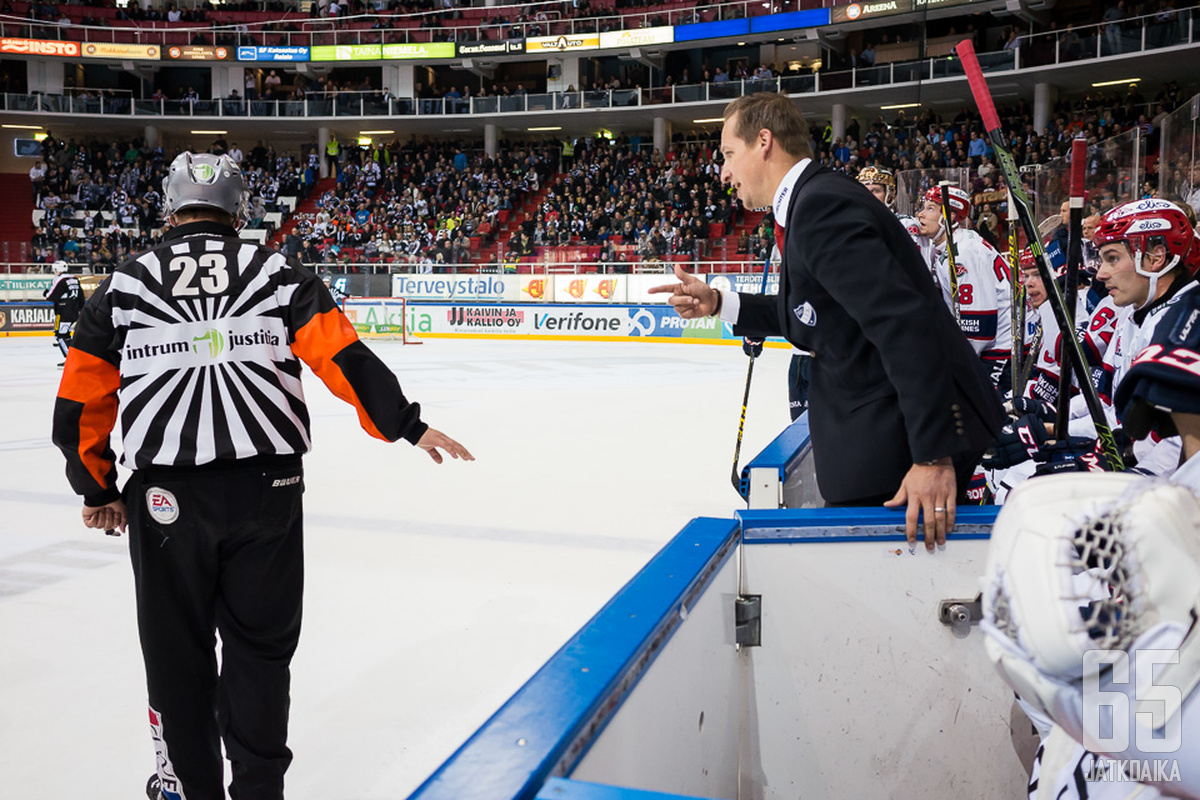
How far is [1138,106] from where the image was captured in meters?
21.2

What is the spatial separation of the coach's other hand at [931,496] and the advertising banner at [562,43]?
3020 cm

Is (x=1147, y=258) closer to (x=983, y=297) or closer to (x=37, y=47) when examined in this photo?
(x=983, y=297)

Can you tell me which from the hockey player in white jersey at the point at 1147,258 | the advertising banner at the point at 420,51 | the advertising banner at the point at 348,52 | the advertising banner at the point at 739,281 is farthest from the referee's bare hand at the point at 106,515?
the advertising banner at the point at 348,52

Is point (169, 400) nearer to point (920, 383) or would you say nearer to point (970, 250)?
point (920, 383)

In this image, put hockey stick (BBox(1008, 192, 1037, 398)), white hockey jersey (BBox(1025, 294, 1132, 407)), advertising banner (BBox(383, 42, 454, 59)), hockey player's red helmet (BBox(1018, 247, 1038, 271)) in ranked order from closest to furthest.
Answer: white hockey jersey (BBox(1025, 294, 1132, 407))
hockey stick (BBox(1008, 192, 1037, 398))
hockey player's red helmet (BBox(1018, 247, 1038, 271))
advertising banner (BBox(383, 42, 454, 59))

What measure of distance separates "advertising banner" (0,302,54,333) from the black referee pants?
65.4 ft

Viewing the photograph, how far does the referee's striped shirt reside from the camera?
1.95m

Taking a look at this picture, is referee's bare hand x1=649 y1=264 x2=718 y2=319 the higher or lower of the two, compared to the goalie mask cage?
higher

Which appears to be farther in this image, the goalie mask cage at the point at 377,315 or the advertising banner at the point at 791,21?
the advertising banner at the point at 791,21

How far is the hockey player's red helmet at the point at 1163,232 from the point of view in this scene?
94.1 inches

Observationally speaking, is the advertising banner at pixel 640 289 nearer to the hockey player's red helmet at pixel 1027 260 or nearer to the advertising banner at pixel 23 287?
the advertising banner at pixel 23 287

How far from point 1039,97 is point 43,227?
2719cm

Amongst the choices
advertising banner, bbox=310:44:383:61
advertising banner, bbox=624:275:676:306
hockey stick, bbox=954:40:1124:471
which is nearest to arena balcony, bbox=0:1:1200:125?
advertising banner, bbox=310:44:383:61

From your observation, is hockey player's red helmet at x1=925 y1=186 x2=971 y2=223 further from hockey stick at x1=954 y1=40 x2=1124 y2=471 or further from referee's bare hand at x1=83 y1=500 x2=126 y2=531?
referee's bare hand at x1=83 y1=500 x2=126 y2=531
